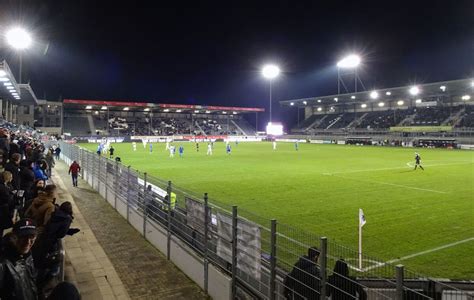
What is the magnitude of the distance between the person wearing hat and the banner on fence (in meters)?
3.02

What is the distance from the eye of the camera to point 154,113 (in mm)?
100875

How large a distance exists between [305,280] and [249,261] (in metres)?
1.13

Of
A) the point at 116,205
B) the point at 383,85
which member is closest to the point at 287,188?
the point at 116,205

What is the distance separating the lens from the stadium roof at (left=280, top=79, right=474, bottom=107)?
2498 inches

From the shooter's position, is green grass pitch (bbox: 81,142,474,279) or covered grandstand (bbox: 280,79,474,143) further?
covered grandstand (bbox: 280,79,474,143)

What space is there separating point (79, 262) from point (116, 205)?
622cm

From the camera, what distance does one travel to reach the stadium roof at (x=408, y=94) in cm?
6344

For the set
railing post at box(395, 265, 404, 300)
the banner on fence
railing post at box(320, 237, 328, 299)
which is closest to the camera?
railing post at box(395, 265, 404, 300)

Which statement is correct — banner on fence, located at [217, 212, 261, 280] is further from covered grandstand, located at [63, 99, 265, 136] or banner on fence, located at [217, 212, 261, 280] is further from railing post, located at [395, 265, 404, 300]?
covered grandstand, located at [63, 99, 265, 136]

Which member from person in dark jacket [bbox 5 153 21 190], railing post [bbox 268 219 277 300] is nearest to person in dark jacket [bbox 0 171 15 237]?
person in dark jacket [bbox 5 153 21 190]

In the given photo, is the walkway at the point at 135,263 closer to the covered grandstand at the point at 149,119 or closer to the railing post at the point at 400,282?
the railing post at the point at 400,282

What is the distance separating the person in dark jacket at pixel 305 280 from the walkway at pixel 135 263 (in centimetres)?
249

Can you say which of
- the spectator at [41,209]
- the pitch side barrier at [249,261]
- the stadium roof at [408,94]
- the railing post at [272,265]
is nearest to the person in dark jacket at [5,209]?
the spectator at [41,209]

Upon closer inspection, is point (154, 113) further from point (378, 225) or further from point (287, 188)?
point (378, 225)
